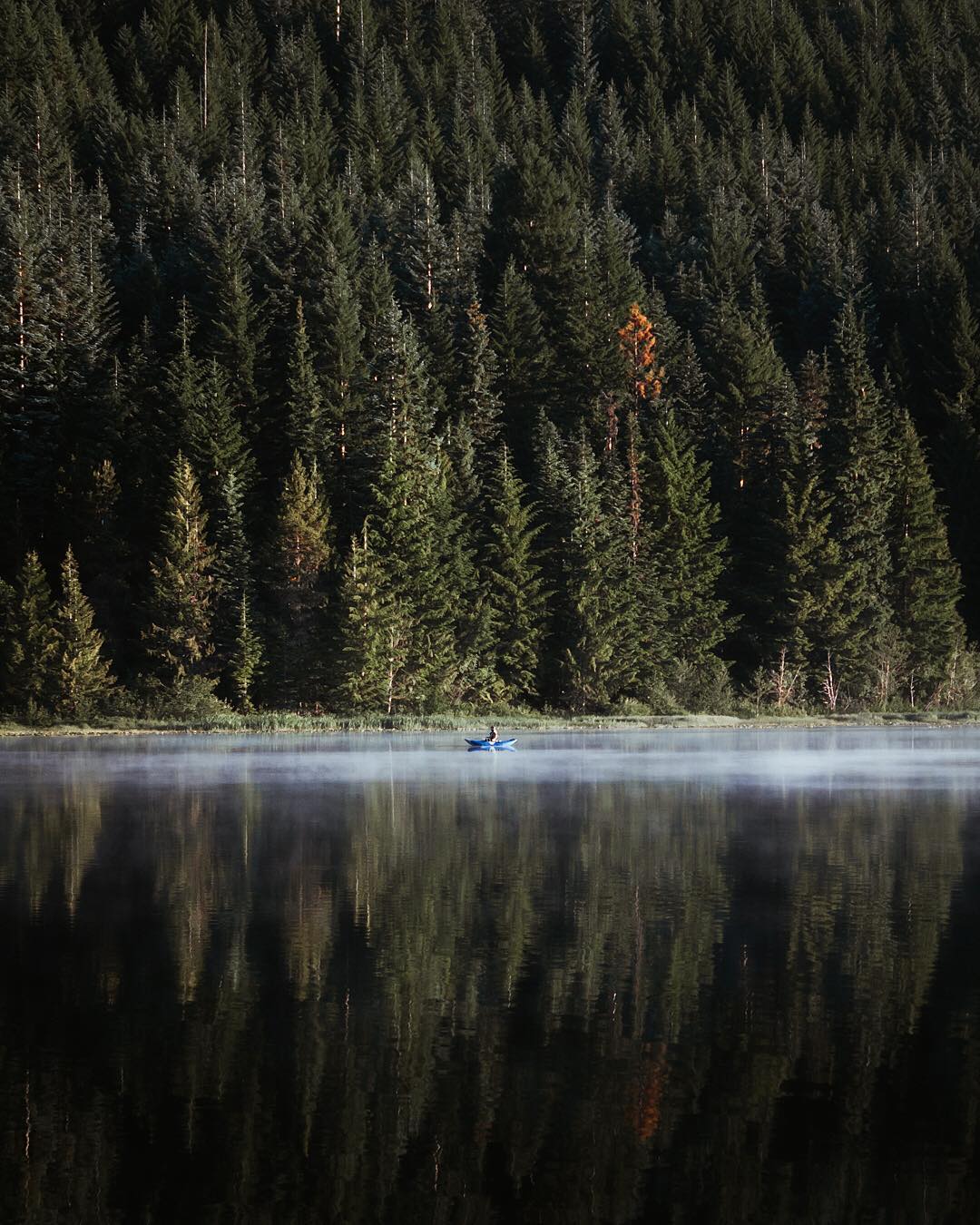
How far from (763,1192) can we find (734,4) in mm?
176403

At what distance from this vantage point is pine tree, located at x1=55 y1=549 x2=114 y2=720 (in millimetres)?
75062

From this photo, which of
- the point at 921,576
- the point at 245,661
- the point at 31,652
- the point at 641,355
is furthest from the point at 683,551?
the point at 31,652

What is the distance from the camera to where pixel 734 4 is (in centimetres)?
17438

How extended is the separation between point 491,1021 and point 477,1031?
41cm

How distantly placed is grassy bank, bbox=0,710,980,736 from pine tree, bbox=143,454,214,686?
9.95ft

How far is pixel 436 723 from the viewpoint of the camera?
77500 millimetres

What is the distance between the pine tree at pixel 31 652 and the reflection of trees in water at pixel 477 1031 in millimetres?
46237

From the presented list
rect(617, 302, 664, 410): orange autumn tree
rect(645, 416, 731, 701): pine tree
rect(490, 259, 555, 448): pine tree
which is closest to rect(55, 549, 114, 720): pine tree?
rect(645, 416, 731, 701): pine tree

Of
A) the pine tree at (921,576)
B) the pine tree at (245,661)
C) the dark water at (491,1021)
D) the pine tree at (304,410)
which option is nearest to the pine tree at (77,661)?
the pine tree at (245,661)

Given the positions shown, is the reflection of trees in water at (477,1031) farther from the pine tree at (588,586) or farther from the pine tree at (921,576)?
the pine tree at (921,576)

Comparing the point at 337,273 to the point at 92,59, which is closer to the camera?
the point at 337,273

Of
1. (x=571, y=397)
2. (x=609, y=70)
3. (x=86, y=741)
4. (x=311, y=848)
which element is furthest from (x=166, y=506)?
(x=609, y=70)

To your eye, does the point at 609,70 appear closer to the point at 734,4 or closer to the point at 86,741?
the point at 734,4

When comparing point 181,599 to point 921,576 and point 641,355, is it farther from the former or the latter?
point 921,576
